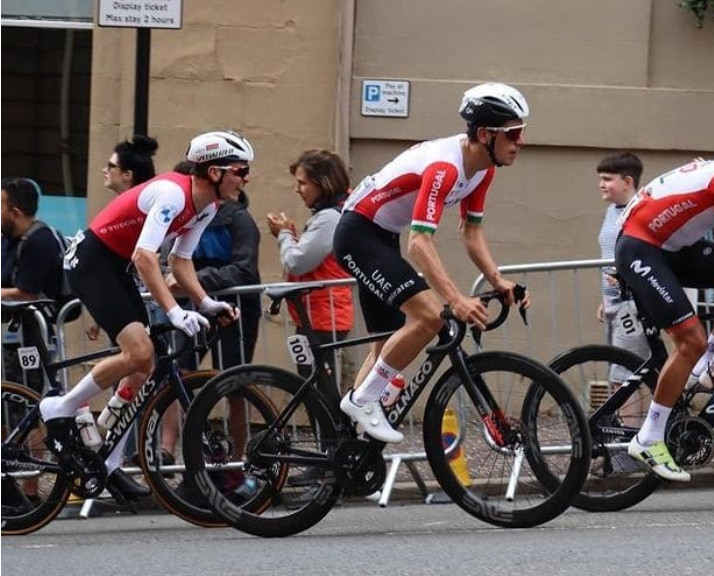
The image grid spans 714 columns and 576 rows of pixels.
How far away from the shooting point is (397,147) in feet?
41.4

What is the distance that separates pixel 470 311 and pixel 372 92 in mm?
5069

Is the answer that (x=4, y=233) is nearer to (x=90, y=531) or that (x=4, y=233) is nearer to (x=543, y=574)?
(x=90, y=531)

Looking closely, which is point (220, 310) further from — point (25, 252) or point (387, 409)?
point (25, 252)

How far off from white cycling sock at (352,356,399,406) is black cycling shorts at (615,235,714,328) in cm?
127

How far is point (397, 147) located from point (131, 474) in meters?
4.27

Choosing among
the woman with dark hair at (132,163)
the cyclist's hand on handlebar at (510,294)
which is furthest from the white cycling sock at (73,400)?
the cyclist's hand on handlebar at (510,294)

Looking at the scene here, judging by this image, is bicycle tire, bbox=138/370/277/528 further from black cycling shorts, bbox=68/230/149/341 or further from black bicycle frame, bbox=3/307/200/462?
black cycling shorts, bbox=68/230/149/341

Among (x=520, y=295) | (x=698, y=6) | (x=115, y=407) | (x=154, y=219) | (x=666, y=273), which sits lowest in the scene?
(x=115, y=407)

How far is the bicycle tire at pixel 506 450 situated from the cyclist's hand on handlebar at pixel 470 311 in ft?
0.74

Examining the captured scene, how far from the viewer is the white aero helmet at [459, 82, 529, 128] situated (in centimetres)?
793

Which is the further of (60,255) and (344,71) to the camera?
(344,71)

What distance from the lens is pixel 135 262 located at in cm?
818

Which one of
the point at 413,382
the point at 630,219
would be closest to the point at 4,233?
the point at 413,382

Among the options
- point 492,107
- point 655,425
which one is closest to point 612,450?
point 655,425
